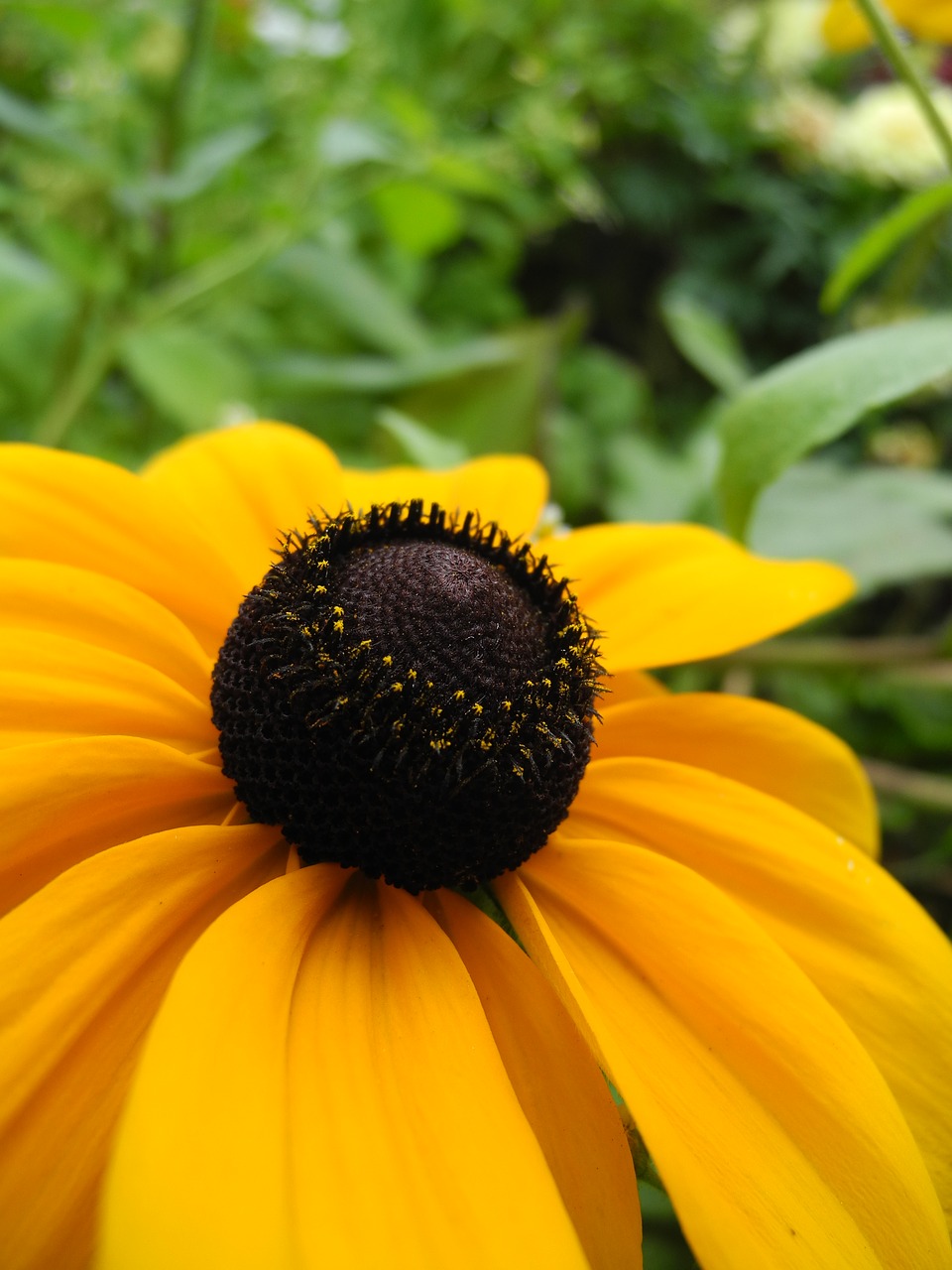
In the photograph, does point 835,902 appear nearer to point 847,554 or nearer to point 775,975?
point 775,975

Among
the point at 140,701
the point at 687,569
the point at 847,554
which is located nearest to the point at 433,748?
the point at 140,701

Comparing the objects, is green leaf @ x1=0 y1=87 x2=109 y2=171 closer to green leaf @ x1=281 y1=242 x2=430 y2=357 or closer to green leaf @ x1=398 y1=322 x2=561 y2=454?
green leaf @ x1=281 y1=242 x2=430 y2=357

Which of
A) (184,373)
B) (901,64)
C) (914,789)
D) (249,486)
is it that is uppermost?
(184,373)

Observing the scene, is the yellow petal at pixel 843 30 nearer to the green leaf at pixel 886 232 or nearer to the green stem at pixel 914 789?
the green leaf at pixel 886 232

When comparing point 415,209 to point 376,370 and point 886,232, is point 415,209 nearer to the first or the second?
point 376,370

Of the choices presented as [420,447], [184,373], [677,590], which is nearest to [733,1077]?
[677,590]

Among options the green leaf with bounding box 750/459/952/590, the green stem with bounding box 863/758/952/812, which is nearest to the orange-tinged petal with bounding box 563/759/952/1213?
the green leaf with bounding box 750/459/952/590
